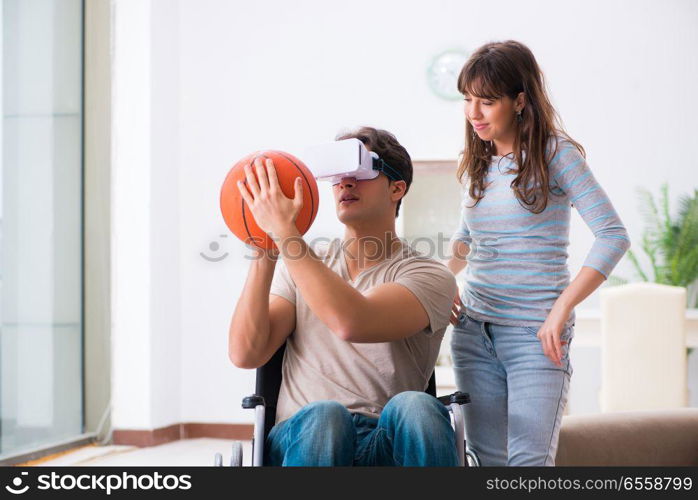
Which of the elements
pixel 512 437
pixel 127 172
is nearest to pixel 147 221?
pixel 127 172

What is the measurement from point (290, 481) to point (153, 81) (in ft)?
12.1

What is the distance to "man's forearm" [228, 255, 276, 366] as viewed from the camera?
158 cm

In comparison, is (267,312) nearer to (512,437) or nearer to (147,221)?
(512,437)

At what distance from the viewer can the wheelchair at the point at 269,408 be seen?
1500 mm

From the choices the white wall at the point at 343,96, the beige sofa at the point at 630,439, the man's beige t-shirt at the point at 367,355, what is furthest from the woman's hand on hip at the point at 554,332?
the white wall at the point at 343,96

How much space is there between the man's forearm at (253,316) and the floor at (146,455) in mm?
2375

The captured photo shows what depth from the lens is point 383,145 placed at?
1813mm

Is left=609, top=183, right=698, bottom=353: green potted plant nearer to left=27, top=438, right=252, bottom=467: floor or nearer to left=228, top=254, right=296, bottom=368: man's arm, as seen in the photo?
left=27, top=438, right=252, bottom=467: floor

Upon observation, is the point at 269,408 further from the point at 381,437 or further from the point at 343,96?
the point at 343,96

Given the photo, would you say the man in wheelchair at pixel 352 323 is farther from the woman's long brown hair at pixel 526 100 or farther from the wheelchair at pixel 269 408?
the woman's long brown hair at pixel 526 100

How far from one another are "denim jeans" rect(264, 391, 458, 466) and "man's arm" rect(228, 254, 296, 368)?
0.21 m

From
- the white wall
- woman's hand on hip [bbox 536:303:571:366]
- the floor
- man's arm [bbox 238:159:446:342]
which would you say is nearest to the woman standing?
woman's hand on hip [bbox 536:303:571:366]

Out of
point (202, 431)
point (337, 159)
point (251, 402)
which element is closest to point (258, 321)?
point (251, 402)

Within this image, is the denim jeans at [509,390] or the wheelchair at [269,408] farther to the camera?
the denim jeans at [509,390]
